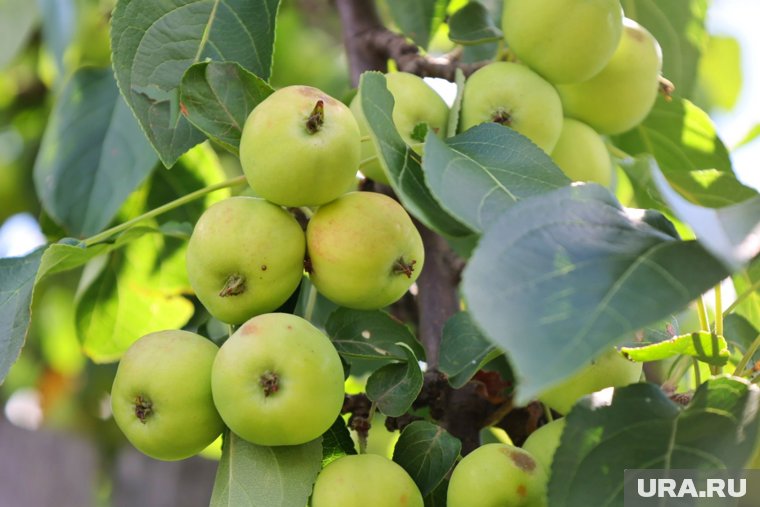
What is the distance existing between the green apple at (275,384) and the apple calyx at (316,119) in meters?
0.18

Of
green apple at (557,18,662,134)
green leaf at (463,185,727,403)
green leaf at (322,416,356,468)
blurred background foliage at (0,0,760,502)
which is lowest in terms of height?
Result: blurred background foliage at (0,0,760,502)

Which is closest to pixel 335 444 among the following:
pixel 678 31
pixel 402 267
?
pixel 402 267

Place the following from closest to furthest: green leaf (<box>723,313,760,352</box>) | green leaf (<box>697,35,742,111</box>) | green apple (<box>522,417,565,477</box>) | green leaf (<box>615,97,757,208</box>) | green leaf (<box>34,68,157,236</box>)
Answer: green apple (<box>522,417,565,477</box>)
green leaf (<box>723,313,760,352</box>)
green leaf (<box>615,97,757,208</box>)
green leaf (<box>34,68,157,236</box>)
green leaf (<box>697,35,742,111</box>)

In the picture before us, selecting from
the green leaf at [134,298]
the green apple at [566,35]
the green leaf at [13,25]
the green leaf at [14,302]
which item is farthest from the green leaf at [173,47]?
the green leaf at [13,25]

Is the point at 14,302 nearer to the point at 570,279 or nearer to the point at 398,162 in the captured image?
the point at 398,162

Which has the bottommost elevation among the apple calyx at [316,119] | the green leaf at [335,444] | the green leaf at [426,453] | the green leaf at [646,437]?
the green leaf at [335,444]

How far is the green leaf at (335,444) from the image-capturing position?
0.99m

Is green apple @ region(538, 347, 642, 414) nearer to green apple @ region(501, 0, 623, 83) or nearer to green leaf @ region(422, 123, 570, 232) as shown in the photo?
green leaf @ region(422, 123, 570, 232)

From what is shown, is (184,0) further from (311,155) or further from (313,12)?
(313,12)

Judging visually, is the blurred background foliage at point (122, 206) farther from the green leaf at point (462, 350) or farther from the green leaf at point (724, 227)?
the green leaf at point (724, 227)

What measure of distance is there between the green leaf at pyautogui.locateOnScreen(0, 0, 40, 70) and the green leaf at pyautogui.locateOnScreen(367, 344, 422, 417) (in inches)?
49.9

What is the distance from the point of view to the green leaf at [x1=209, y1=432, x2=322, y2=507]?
3.04ft

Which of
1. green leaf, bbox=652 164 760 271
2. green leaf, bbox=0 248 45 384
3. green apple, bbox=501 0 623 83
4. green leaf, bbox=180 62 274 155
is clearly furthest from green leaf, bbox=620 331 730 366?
green leaf, bbox=0 248 45 384

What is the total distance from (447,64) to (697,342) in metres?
0.56
